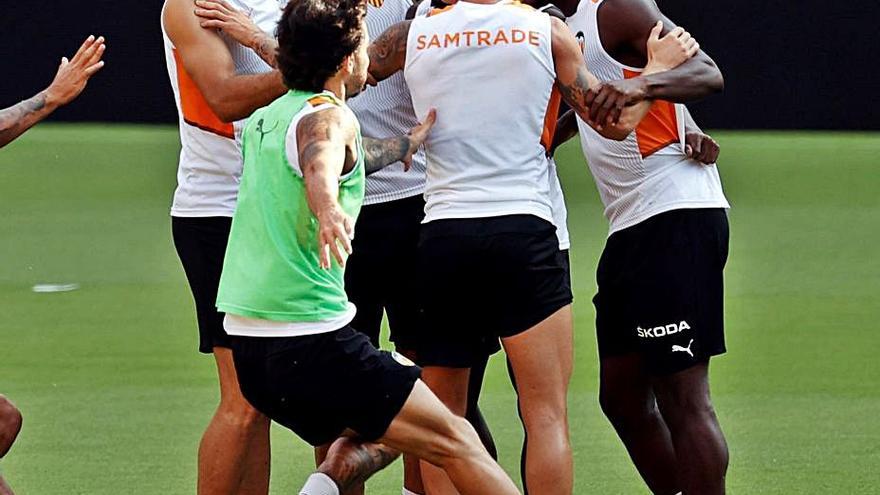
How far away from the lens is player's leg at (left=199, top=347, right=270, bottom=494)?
5387 millimetres

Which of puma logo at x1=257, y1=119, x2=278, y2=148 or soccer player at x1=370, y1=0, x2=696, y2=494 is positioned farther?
soccer player at x1=370, y1=0, x2=696, y2=494

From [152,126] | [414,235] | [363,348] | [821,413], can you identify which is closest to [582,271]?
[821,413]

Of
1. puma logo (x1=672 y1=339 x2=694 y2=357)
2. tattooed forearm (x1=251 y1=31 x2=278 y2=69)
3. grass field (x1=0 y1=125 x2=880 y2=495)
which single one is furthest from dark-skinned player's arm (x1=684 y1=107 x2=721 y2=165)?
grass field (x1=0 y1=125 x2=880 y2=495)

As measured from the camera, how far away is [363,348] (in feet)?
15.4

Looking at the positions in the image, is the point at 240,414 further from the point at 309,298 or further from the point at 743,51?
the point at 743,51

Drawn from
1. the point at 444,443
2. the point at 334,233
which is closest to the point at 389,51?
the point at 334,233

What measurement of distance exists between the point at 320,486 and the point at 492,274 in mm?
1085

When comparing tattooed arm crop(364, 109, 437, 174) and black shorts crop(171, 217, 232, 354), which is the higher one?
tattooed arm crop(364, 109, 437, 174)

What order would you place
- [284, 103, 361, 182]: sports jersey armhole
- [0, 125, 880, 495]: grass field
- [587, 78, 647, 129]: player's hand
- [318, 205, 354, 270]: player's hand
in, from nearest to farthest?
[318, 205, 354, 270]: player's hand → [284, 103, 361, 182]: sports jersey armhole → [587, 78, 647, 129]: player's hand → [0, 125, 880, 495]: grass field

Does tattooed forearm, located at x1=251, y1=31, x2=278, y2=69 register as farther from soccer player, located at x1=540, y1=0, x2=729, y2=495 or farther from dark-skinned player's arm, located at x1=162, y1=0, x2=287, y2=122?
soccer player, located at x1=540, y1=0, x2=729, y2=495

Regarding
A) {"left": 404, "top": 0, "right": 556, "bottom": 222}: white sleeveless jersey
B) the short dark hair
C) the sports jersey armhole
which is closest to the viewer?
the sports jersey armhole

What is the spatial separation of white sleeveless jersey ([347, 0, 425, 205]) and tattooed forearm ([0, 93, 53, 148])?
110 cm

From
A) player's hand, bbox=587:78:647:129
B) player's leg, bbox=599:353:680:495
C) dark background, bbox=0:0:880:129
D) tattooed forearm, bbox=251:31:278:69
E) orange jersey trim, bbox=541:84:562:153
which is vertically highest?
tattooed forearm, bbox=251:31:278:69

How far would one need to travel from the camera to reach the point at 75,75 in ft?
18.4
